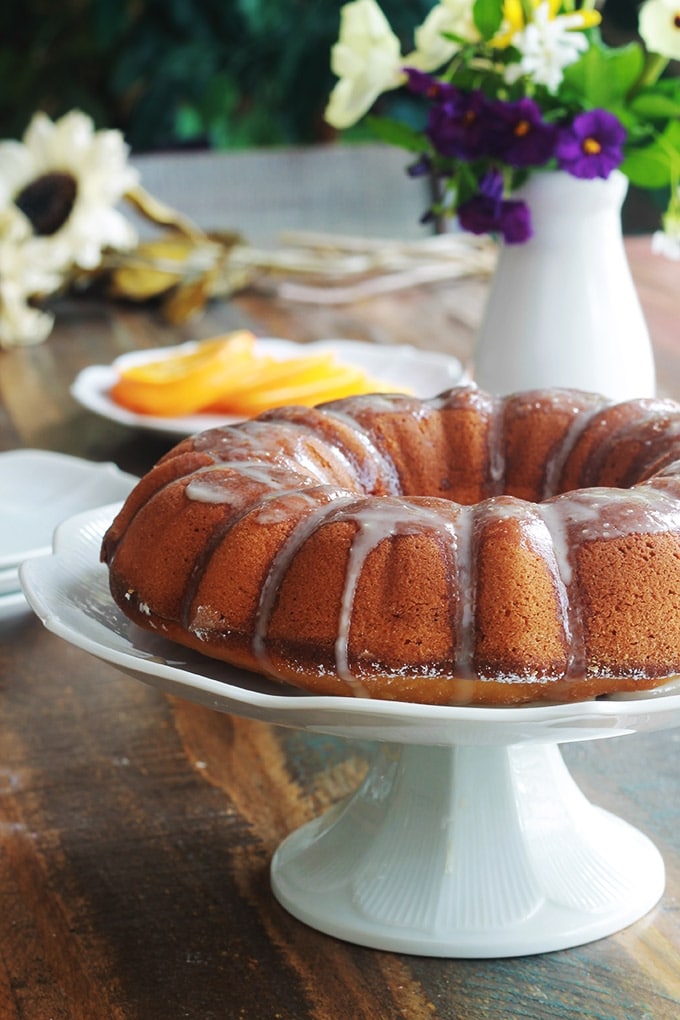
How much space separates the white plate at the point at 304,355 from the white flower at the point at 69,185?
0.38 metres

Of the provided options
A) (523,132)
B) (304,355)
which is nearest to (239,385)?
(304,355)

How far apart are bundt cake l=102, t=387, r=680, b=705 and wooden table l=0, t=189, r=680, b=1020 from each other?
0.53 feet

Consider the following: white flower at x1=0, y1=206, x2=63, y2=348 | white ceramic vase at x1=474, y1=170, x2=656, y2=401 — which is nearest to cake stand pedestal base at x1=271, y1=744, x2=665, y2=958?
white ceramic vase at x1=474, y1=170, x2=656, y2=401

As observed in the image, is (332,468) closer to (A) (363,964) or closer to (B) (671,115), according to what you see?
(A) (363,964)

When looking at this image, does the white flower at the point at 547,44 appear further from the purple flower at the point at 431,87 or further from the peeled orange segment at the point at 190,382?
the peeled orange segment at the point at 190,382

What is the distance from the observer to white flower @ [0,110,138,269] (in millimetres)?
2176

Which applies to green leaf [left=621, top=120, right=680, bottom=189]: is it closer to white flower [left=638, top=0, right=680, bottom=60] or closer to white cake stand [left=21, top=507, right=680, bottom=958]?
white flower [left=638, top=0, right=680, bottom=60]

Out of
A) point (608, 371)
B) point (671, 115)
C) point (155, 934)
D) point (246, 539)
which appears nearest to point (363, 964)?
point (155, 934)

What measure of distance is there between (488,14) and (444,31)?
0.06m

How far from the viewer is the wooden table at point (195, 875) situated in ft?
2.32

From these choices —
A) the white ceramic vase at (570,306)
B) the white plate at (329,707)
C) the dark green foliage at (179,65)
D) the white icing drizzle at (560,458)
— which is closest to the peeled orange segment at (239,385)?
the white ceramic vase at (570,306)

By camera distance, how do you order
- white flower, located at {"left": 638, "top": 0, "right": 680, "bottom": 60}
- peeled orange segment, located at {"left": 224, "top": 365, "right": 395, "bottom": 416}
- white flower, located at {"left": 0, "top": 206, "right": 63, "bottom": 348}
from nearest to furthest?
white flower, located at {"left": 638, "top": 0, "right": 680, "bottom": 60}, peeled orange segment, located at {"left": 224, "top": 365, "right": 395, "bottom": 416}, white flower, located at {"left": 0, "top": 206, "right": 63, "bottom": 348}

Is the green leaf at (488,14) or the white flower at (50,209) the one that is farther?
the white flower at (50,209)

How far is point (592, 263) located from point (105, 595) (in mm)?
796
